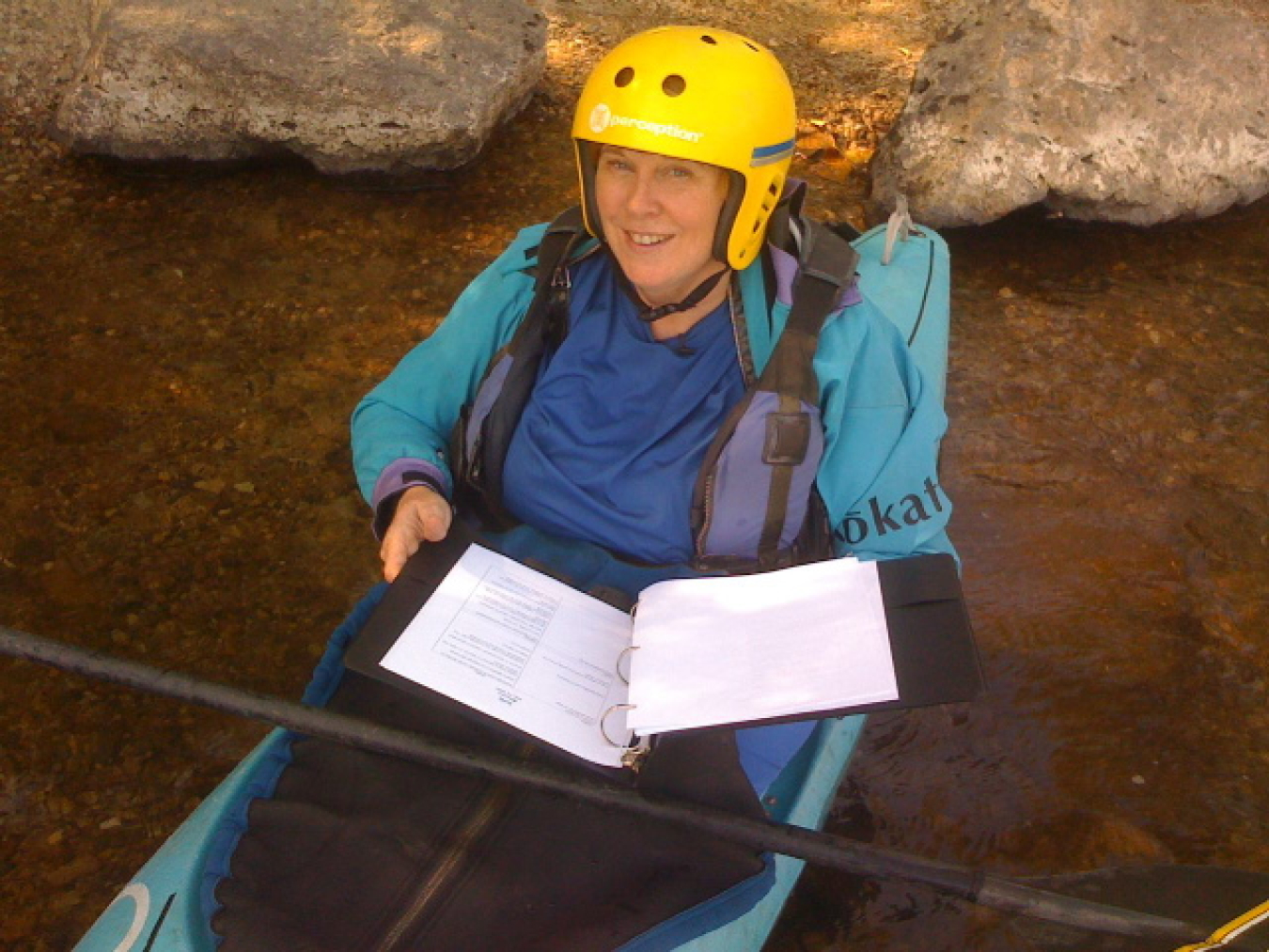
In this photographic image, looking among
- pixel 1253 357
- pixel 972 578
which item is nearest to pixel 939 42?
pixel 1253 357

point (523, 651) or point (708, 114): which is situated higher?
point (708, 114)

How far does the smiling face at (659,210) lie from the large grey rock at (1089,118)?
8.45ft

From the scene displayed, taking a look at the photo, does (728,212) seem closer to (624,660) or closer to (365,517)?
(624,660)

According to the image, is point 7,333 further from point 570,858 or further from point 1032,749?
point 1032,749

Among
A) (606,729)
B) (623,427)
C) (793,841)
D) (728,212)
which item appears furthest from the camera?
A: (623,427)

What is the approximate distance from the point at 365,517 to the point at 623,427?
1442mm

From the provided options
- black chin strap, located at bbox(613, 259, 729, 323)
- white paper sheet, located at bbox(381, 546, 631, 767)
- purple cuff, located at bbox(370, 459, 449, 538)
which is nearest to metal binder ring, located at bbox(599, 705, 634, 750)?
white paper sheet, located at bbox(381, 546, 631, 767)

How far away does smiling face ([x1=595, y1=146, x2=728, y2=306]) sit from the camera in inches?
77.5

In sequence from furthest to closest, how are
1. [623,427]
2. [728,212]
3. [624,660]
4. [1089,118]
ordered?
[1089,118], [623,427], [728,212], [624,660]

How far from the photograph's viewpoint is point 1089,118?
4.24 metres

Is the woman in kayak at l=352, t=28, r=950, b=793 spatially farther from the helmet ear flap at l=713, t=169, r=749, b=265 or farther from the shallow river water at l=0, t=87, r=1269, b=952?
the shallow river water at l=0, t=87, r=1269, b=952

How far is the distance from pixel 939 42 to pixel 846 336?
3.18 meters

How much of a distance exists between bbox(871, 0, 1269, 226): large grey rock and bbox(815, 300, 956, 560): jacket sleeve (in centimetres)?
249

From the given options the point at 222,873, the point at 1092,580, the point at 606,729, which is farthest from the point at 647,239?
the point at 1092,580
